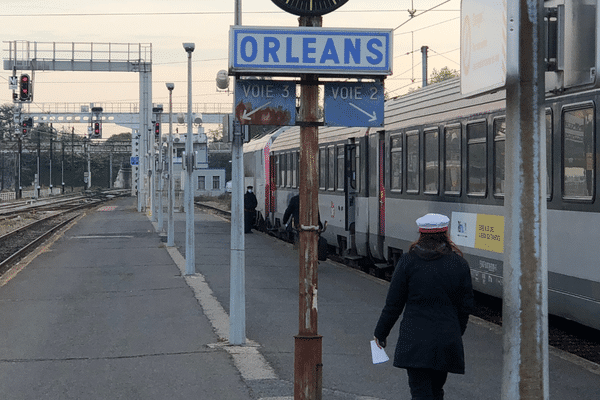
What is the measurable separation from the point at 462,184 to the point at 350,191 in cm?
604

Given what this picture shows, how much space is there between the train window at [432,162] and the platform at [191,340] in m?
1.85

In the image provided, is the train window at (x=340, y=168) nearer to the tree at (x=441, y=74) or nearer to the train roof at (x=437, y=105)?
the train roof at (x=437, y=105)

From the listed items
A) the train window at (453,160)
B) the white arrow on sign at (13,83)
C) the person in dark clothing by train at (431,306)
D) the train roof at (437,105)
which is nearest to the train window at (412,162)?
the train roof at (437,105)

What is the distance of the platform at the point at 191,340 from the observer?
7.54 m

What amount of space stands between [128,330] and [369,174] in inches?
286

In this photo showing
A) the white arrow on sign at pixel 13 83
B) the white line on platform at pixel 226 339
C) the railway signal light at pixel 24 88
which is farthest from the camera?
the white arrow on sign at pixel 13 83

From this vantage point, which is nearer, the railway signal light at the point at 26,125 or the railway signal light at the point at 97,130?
the railway signal light at the point at 26,125

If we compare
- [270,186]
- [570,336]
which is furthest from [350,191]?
[270,186]

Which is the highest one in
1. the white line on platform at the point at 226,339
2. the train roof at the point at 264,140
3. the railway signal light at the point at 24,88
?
the railway signal light at the point at 24,88

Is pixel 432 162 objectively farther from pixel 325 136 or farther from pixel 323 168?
pixel 323 168

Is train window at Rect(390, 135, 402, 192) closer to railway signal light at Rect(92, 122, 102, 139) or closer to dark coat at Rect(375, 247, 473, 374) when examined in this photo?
dark coat at Rect(375, 247, 473, 374)

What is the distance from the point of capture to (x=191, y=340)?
9734 mm

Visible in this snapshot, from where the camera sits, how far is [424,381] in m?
5.28

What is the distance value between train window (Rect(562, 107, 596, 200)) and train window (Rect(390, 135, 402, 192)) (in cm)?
574
